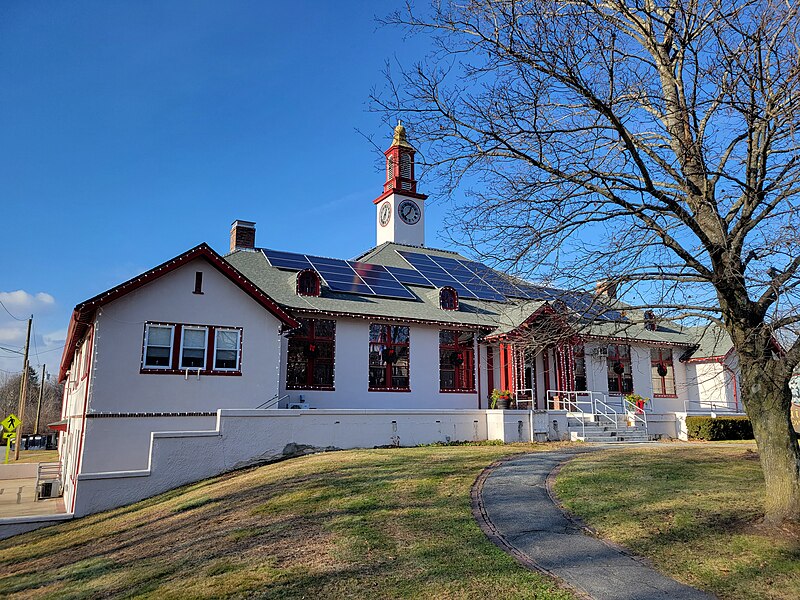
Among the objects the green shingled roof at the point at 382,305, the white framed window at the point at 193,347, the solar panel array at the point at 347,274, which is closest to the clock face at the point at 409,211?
the solar panel array at the point at 347,274

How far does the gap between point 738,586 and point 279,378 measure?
14757 millimetres

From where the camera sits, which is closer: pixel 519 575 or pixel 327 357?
pixel 519 575

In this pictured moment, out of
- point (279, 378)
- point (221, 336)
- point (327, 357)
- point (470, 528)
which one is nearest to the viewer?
point (470, 528)

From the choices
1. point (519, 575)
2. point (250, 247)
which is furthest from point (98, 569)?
point (250, 247)

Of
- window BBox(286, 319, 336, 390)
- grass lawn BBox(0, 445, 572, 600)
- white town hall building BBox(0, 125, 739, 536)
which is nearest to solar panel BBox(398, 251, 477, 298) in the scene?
white town hall building BBox(0, 125, 739, 536)

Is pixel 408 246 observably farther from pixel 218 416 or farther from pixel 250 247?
pixel 218 416

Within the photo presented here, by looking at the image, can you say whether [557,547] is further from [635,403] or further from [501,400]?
[635,403]

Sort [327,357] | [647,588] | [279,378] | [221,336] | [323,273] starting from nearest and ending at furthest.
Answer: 1. [647,588]
2. [221,336]
3. [279,378]
4. [327,357]
5. [323,273]

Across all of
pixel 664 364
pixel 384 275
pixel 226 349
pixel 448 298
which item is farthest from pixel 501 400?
pixel 664 364

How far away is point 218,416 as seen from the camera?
16.5m

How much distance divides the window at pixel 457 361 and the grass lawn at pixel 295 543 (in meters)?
7.43

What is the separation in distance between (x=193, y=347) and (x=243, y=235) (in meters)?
8.78

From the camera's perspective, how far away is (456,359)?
2309 centimetres

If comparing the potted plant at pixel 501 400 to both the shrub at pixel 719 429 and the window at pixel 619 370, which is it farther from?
the shrub at pixel 719 429
